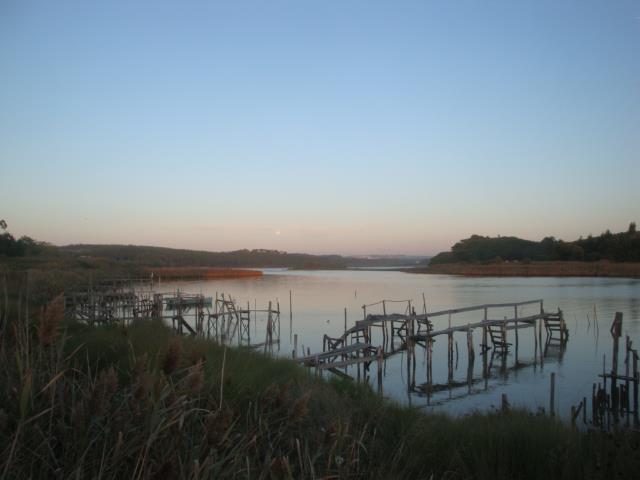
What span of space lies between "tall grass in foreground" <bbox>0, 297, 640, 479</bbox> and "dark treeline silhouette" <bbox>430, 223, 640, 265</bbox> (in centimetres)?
7830

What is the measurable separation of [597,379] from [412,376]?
229 inches

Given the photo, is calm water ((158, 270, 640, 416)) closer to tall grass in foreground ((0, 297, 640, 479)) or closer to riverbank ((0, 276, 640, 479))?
riverbank ((0, 276, 640, 479))

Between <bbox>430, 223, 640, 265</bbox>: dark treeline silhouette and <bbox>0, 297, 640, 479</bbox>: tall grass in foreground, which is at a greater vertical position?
<bbox>430, 223, 640, 265</bbox>: dark treeline silhouette

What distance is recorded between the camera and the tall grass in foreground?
2379mm

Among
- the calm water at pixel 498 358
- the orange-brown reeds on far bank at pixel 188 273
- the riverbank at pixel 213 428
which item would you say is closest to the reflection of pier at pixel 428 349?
the calm water at pixel 498 358

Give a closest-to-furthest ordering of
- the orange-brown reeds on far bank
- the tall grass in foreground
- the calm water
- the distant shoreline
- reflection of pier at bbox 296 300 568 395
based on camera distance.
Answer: the tall grass in foreground → the calm water → reflection of pier at bbox 296 300 568 395 → the distant shoreline → the orange-brown reeds on far bank

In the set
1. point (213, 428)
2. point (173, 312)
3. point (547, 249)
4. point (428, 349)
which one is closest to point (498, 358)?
point (428, 349)

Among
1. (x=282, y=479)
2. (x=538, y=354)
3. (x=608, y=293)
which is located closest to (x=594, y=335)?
(x=538, y=354)

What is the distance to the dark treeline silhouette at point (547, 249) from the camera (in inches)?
2942

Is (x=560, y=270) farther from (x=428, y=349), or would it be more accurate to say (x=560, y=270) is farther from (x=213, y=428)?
(x=213, y=428)

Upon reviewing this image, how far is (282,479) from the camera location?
252 cm

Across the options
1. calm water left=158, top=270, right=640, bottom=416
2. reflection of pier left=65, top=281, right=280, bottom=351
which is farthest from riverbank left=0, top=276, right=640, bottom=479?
reflection of pier left=65, top=281, right=280, bottom=351

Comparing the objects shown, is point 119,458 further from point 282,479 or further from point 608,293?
point 608,293

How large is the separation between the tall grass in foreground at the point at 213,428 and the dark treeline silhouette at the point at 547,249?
78297 mm
